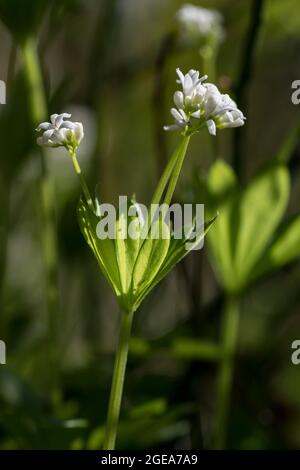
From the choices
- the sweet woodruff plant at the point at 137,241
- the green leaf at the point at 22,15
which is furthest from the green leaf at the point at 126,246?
the green leaf at the point at 22,15

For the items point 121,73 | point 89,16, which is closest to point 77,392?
point 121,73

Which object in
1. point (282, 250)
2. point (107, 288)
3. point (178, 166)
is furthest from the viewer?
point (107, 288)

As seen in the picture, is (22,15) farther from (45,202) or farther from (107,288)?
(107,288)

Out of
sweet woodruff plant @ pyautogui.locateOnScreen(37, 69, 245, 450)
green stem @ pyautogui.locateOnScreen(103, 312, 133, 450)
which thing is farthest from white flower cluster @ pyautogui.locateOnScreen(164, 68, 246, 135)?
green stem @ pyautogui.locateOnScreen(103, 312, 133, 450)

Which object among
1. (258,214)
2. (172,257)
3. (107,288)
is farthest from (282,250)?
(107,288)

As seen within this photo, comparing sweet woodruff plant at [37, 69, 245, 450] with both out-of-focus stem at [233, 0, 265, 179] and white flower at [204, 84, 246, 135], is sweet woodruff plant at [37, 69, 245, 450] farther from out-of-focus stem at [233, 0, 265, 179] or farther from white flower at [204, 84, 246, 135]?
out-of-focus stem at [233, 0, 265, 179]

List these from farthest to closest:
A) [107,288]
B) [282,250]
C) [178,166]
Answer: [107,288]
[282,250]
[178,166]
